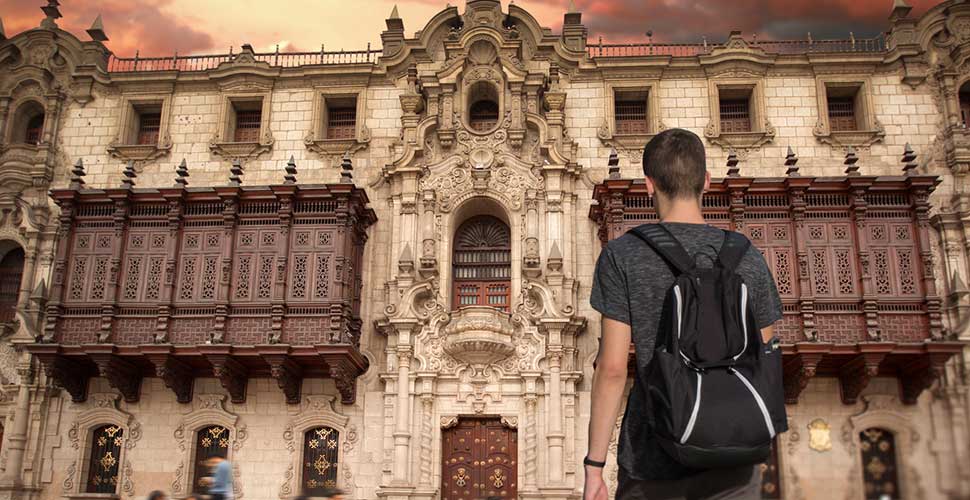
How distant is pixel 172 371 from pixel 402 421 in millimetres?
5704

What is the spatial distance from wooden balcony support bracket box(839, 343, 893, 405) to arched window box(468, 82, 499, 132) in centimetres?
1078

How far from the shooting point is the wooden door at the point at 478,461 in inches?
827

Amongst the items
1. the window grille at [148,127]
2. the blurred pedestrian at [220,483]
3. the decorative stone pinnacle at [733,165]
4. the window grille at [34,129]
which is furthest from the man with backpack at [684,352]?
the window grille at [34,129]

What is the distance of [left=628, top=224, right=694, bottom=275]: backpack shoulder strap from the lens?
3498 millimetres


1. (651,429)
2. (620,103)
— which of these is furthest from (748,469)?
(620,103)

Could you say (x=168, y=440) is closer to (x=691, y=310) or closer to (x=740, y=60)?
(x=740, y=60)

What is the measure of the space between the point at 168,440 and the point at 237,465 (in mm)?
1921

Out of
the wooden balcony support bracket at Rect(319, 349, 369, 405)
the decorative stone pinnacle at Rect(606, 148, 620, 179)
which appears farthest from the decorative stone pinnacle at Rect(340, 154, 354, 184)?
the decorative stone pinnacle at Rect(606, 148, 620, 179)

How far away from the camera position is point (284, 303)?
21.2 metres

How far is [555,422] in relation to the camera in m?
20.8

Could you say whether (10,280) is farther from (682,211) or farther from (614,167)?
(682,211)

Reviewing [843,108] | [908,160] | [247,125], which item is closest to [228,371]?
[247,125]

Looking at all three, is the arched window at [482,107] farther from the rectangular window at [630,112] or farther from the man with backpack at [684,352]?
the man with backpack at [684,352]

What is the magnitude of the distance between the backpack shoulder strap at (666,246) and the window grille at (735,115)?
21.6m
